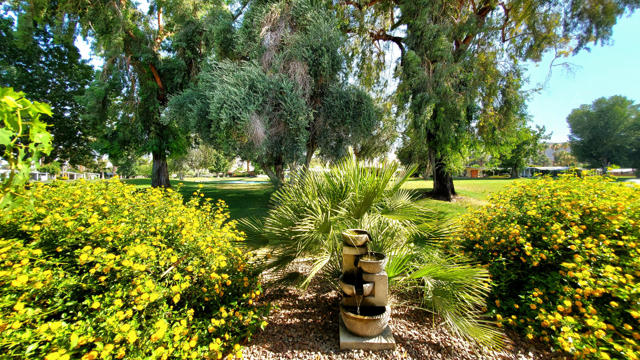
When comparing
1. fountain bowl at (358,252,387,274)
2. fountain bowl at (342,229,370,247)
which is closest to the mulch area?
fountain bowl at (358,252,387,274)

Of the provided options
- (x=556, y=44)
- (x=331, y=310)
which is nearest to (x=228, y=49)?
(x=331, y=310)

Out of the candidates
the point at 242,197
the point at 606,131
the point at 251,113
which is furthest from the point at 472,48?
the point at 606,131

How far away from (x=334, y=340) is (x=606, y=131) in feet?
184

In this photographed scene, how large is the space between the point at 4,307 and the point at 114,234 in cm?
75

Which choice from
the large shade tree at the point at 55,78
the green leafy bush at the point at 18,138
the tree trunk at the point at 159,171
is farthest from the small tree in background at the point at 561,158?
the large shade tree at the point at 55,78

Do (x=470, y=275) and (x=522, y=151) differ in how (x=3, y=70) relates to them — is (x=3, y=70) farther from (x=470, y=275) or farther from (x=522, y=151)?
(x=522, y=151)

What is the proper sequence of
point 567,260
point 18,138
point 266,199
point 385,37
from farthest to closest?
point 385,37
point 266,199
point 567,260
point 18,138

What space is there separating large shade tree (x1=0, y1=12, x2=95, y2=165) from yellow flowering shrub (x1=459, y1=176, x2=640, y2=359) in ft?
61.0

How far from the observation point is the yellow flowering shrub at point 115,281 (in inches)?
60.1

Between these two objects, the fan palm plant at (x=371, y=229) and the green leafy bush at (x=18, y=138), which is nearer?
the green leafy bush at (x=18, y=138)

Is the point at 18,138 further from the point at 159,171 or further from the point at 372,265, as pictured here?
the point at 159,171

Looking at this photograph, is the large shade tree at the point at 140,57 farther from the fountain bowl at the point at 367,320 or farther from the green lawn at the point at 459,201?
the fountain bowl at the point at 367,320

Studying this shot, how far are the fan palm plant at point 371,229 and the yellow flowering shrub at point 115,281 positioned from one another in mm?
658

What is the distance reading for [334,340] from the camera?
236cm
